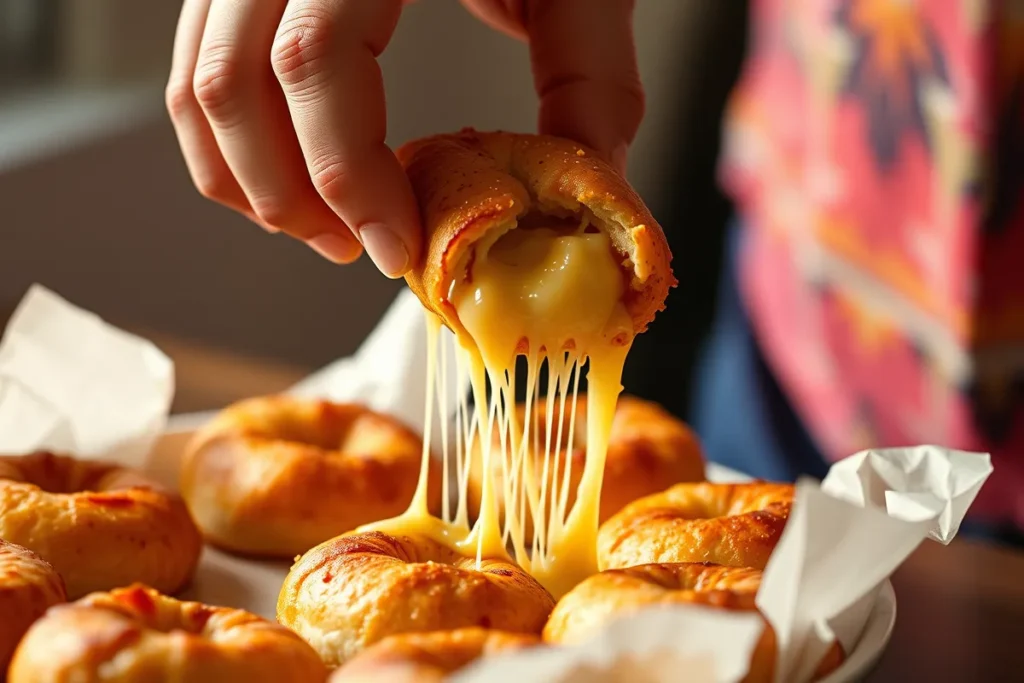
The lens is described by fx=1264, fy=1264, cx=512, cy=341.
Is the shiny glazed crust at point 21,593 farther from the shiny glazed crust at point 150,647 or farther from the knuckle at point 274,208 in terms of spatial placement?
the knuckle at point 274,208

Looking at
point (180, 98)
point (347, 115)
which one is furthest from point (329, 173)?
point (180, 98)

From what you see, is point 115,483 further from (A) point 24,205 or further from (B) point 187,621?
(A) point 24,205

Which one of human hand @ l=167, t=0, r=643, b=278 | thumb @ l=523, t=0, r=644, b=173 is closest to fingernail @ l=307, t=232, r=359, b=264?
human hand @ l=167, t=0, r=643, b=278

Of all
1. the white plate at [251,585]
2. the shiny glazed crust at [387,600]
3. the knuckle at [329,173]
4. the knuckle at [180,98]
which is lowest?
the white plate at [251,585]

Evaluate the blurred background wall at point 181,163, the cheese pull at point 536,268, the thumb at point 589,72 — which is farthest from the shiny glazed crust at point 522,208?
the blurred background wall at point 181,163

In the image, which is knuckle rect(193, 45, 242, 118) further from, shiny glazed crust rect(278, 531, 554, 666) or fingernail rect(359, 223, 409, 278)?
shiny glazed crust rect(278, 531, 554, 666)

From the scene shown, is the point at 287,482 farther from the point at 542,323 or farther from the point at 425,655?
the point at 425,655
